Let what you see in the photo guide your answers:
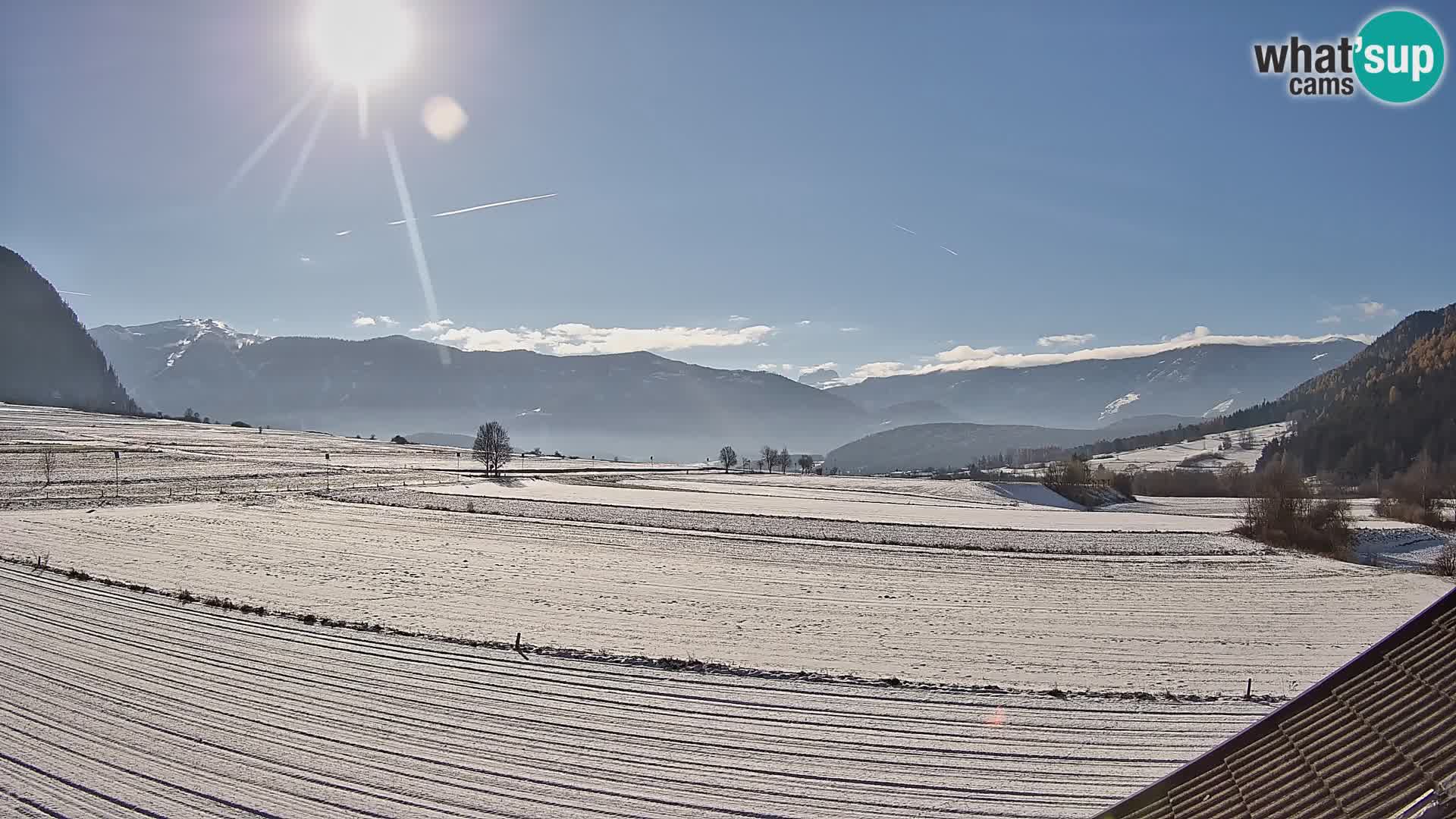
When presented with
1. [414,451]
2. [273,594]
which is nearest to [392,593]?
[273,594]

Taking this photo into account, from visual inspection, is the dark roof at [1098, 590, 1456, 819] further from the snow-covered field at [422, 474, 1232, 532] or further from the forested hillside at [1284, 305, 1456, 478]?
the forested hillside at [1284, 305, 1456, 478]

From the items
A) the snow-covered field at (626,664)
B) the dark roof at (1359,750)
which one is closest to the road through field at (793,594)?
the snow-covered field at (626,664)

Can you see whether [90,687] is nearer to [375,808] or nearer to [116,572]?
[375,808]

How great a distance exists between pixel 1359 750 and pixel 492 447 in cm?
10457

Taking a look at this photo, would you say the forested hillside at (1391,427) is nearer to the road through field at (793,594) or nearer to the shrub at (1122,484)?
the shrub at (1122,484)

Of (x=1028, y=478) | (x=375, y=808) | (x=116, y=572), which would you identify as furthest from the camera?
(x=1028, y=478)

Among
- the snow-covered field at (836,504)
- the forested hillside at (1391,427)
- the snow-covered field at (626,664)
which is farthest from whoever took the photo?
the forested hillside at (1391,427)

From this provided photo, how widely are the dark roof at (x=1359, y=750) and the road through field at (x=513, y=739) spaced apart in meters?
7.97

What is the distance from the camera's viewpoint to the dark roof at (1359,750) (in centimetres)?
393

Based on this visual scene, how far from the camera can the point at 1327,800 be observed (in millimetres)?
4242

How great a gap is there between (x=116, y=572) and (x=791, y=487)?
79076 millimetres

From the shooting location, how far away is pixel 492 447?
10269cm

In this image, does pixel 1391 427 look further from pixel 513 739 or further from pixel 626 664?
pixel 513 739

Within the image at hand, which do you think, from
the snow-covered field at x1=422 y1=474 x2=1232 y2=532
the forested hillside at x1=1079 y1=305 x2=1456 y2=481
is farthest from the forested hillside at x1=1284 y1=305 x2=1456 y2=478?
the snow-covered field at x1=422 y1=474 x2=1232 y2=532
